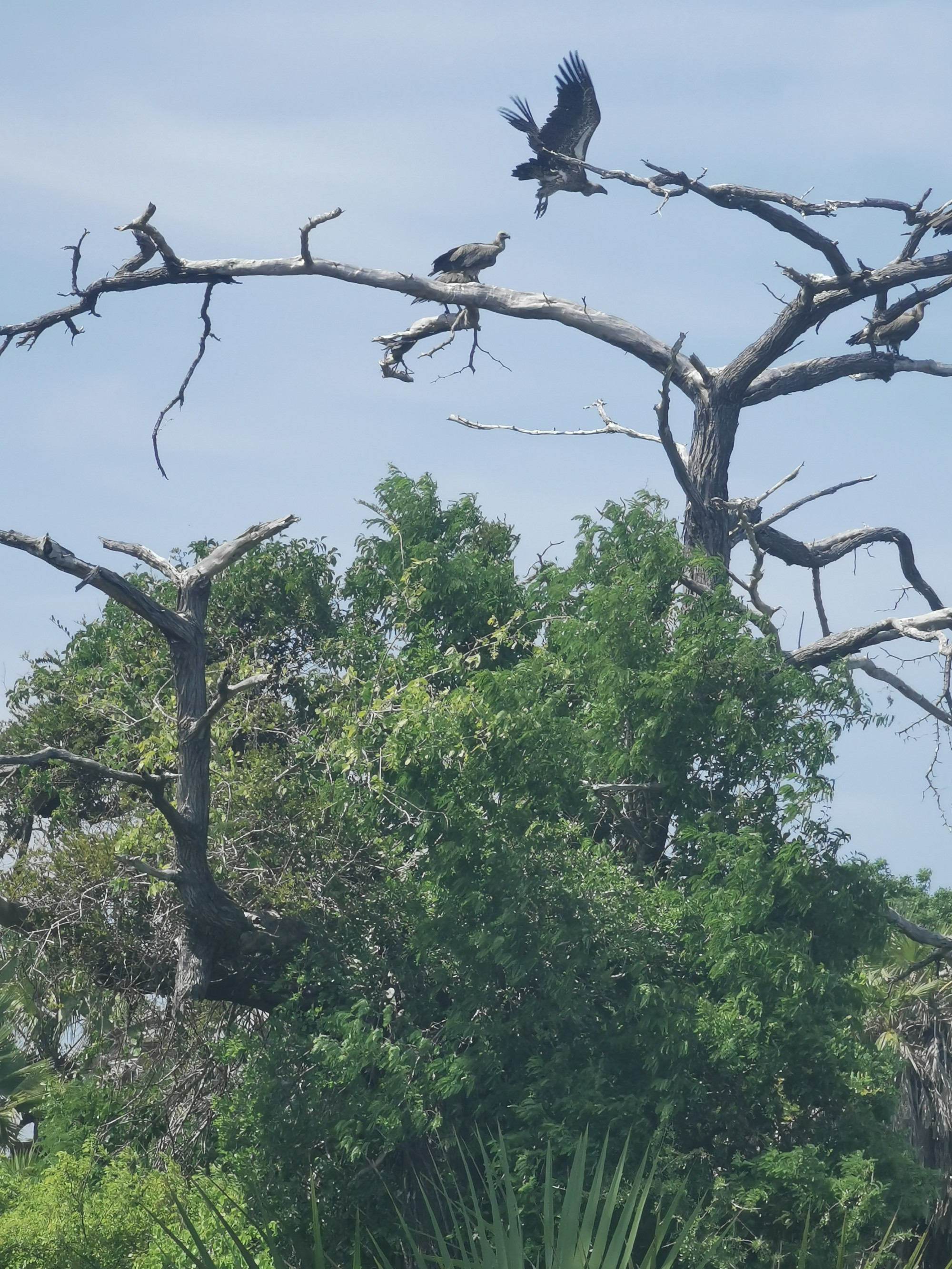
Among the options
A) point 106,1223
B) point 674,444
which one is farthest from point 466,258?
point 106,1223

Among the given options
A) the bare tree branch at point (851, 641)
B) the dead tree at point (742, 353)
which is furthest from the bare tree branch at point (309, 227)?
the bare tree branch at point (851, 641)

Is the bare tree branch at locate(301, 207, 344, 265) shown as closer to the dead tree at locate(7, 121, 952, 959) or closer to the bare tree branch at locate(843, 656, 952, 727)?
the dead tree at locate(7, 121, 952, 959)

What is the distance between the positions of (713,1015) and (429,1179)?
95.2 inches

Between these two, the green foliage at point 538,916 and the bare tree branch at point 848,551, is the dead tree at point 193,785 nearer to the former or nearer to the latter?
the green foliage at point 538,916

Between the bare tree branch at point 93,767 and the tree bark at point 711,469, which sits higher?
the tree bark at point 711,469

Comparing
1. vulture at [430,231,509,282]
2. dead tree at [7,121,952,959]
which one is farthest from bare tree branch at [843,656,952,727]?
vulture at [430,231,509,282]

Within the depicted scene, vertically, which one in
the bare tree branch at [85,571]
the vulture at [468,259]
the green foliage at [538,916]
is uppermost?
the vulture at [468,259]

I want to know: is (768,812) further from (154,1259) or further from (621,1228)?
(621,1228)

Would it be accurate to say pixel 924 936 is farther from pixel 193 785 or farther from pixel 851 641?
pixel 193 785

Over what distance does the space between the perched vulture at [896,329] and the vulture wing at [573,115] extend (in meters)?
3.60

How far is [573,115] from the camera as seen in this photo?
554 inches

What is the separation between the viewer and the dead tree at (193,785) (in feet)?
31.1

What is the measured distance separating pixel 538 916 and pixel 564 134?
26.5 ft

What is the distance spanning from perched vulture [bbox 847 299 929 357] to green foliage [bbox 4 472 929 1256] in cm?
408
